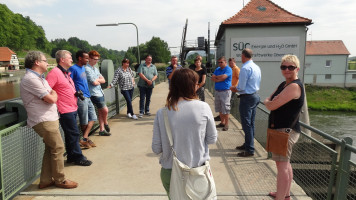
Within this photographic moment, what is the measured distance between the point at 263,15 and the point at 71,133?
18.8m

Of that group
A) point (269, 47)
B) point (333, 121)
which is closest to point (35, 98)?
point (269, 47)

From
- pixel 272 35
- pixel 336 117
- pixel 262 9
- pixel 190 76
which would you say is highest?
pixel 262 9

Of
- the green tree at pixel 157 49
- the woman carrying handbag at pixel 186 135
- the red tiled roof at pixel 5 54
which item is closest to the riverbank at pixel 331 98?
the woman carrying handbag at pixel 186 135

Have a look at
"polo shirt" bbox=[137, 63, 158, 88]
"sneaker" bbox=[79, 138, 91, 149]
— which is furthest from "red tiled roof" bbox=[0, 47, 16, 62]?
"sneaker" bbox=[79, 138, 91, 149]

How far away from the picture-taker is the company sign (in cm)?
1817

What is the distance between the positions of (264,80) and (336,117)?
2212cm

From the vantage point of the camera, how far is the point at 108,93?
7004 mm

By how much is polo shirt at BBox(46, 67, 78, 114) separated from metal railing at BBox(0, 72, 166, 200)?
0.50m

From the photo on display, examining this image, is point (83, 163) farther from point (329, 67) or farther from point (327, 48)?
point (327, 48)

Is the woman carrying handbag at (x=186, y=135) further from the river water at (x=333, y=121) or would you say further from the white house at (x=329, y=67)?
the white house at (x=329, y=67)

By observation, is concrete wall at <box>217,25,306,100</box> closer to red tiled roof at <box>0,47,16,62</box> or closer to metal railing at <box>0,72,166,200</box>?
metal railing at <box>0,72,166,200</box>

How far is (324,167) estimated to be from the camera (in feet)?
9.57

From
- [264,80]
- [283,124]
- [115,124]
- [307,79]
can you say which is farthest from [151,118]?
[307,79]

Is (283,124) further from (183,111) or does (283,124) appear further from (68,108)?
(68,108)
